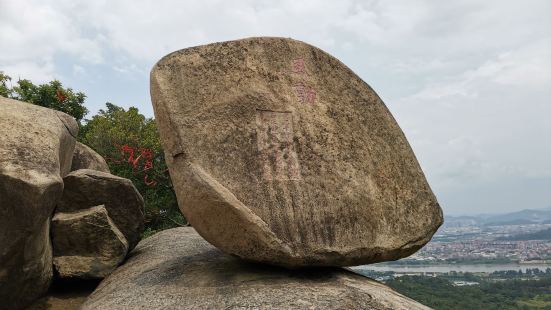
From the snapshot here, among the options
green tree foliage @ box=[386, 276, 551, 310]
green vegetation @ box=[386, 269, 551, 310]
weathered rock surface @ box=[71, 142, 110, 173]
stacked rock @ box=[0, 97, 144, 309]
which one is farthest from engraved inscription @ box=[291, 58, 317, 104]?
green tree foliage @ box=[386, 276, 551, 310]

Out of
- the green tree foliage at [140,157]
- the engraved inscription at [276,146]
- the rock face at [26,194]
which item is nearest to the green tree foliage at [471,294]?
the green tree foliage at [140,157]

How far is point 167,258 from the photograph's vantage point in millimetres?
8484

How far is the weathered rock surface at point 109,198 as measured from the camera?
8742mm

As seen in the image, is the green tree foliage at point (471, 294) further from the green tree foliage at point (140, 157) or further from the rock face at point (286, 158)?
the rock face at point (286, 158)

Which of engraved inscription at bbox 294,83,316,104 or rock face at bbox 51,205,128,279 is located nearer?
engraved inscription at bbox 294,83,316,104

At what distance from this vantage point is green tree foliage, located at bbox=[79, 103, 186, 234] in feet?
61.6

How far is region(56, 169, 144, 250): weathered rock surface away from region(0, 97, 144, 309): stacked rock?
2cm

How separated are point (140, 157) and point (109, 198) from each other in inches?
357

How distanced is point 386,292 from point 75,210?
560cm

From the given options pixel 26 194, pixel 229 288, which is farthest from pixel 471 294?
pixel 26 194

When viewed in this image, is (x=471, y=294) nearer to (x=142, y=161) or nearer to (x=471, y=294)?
(x=471, y=294)

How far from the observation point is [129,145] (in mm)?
20406

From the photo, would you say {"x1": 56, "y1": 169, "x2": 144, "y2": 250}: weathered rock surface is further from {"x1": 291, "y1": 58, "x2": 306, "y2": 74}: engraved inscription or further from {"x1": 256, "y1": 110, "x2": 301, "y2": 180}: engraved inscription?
{"x1": 291, "y1": 58, "x2": 306, "y2": 74}: engraved inscription

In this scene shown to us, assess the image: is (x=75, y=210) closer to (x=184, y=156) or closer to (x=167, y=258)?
(x=167, y=258)
